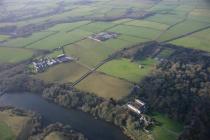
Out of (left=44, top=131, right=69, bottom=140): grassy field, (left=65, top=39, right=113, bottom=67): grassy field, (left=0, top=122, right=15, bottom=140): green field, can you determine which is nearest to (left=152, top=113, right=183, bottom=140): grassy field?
(left=44, top=131, right=69, bottom=140): grassy field

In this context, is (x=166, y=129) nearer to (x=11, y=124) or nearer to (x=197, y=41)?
(x=11, y=124)

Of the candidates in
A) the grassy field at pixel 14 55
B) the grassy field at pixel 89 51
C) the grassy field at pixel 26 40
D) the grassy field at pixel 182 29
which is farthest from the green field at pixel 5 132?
the grassy field at pixel 182 29

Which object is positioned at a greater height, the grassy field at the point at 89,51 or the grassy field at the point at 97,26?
the grassy field at the point at 97,26

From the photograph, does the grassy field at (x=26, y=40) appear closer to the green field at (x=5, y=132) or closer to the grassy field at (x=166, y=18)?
the grassy field at (x=166, y=18)

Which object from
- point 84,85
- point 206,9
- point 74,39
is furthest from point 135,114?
point 206,9

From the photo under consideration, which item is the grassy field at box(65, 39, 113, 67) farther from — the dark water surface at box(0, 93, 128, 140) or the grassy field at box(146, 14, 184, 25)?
the grassy field at box(146, 14, 184, 25)

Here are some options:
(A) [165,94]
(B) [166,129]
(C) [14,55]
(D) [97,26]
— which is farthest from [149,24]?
(B) [166,129]

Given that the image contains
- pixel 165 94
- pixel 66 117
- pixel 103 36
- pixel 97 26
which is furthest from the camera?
pixel 97 26

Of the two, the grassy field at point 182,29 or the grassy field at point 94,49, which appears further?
the grassy field at point 182,29
